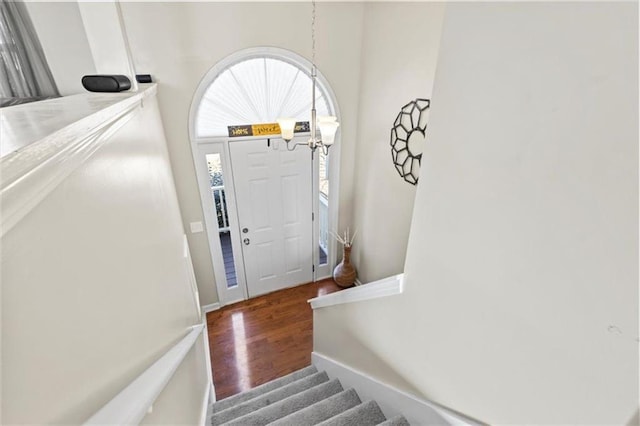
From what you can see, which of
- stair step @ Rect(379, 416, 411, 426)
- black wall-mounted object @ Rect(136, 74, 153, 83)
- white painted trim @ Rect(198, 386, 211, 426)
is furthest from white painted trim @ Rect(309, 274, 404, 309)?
black wall-mounted object @ Rect(136, 74, 153, 83)

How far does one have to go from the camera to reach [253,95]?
2914 millimetres

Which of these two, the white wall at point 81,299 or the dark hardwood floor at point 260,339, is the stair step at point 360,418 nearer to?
the white wall at point 81,299

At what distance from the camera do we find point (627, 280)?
1.53 ft

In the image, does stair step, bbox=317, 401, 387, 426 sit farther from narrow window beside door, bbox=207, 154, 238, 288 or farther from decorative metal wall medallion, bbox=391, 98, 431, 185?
narrow window beside door, bbox=207, 154, 238, 288

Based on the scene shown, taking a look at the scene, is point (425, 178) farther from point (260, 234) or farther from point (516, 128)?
point (260, 234)

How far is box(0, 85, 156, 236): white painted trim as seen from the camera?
0.35 metres

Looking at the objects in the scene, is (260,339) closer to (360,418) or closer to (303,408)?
(303,408)

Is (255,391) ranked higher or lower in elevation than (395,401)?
lower

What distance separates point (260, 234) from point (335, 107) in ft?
5.67

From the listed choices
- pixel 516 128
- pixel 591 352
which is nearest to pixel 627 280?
pixel 591 352

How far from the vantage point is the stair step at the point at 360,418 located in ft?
4.77

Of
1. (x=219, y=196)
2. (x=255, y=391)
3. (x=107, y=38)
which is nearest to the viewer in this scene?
(x=107, y=38)

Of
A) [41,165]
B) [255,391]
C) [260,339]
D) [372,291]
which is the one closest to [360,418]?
[372,291]

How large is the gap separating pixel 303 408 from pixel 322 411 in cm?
22
